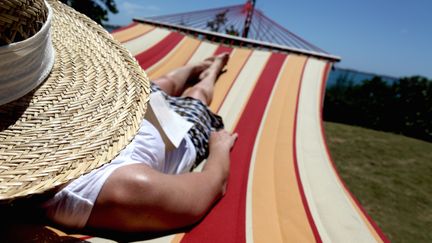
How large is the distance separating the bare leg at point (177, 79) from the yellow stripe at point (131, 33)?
2.73ft

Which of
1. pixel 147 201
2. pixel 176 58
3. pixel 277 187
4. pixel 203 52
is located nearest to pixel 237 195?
pixel 277 187

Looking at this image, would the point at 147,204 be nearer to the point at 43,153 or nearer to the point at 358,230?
the point at 43,153

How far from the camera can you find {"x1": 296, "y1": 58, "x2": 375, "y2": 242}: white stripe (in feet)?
3.96

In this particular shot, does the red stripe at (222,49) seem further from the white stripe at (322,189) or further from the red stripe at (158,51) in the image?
the white stripe at (322,189)

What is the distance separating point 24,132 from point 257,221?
31.2 inches

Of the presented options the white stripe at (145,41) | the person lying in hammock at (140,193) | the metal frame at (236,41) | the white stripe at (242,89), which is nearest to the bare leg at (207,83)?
the white stripe at (242,89)

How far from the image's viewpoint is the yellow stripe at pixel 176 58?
8.55 feet

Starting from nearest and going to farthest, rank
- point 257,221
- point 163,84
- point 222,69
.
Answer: point 257,221 < point 163,84 < point 222,69

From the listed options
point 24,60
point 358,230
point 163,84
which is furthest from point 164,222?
point 163,84

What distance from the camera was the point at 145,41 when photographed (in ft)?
10.2

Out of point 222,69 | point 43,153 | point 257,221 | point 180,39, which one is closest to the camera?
point 43,153

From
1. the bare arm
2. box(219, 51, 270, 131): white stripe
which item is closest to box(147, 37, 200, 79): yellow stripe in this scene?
A: box(219, 51, 270, 131): white stripe

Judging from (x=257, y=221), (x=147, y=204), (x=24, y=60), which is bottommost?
(x=257, y=221)

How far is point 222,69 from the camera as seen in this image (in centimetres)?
Result: 294
